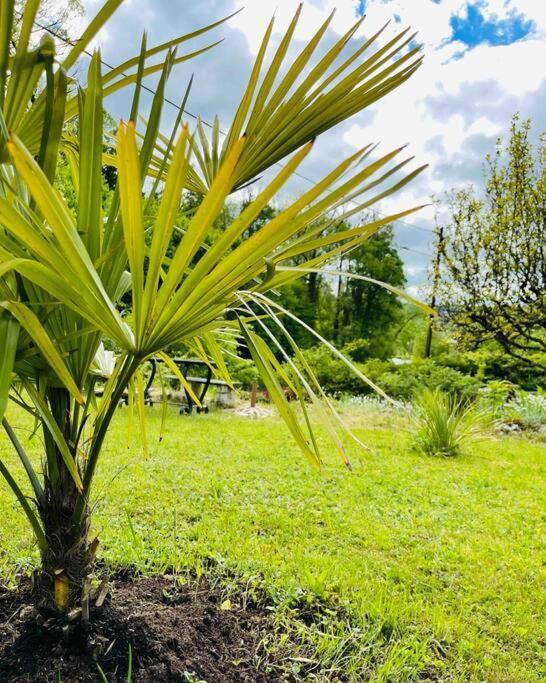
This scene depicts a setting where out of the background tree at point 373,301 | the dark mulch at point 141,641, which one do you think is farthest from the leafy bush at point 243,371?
the dark mulch at point 141,641

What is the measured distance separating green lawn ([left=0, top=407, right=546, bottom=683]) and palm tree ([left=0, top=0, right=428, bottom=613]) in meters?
1.09

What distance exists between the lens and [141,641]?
1570 millimetres

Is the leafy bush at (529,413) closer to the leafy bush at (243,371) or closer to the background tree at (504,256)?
the background tree at (504,256)

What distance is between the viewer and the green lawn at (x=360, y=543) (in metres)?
1.96

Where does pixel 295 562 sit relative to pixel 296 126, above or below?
below

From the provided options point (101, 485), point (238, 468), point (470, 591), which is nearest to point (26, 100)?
point (470, 591)

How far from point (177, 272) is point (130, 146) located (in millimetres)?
264

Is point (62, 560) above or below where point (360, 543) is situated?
above

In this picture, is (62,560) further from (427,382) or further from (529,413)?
(427,382)

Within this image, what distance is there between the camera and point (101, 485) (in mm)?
3854

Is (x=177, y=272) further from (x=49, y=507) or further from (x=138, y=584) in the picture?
(x=138, y=584)

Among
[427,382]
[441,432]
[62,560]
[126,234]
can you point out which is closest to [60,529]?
[62,560]

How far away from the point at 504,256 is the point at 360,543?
8377 millimetres

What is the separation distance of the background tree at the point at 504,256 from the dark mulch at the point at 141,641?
886cm
